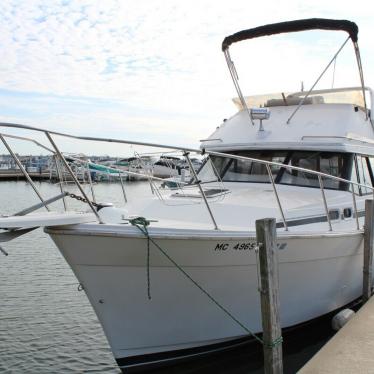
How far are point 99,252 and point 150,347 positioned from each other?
1.52 metres

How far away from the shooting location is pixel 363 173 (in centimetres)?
905

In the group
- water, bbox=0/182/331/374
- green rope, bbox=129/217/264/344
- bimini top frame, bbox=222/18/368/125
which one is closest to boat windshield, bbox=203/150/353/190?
bimini top frame, bbox=222/18/368/125

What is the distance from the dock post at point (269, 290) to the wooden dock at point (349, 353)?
43cm

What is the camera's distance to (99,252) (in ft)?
18.3

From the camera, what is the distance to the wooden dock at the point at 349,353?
5059 millimetres

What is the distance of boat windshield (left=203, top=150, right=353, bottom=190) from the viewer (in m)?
8.34

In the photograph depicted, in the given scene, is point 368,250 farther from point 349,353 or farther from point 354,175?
point 349,353

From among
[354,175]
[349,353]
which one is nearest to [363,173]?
[354,175]

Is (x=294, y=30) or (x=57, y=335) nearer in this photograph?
(x=57, y=335)

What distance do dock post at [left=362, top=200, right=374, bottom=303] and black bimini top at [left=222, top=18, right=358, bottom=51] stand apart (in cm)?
297

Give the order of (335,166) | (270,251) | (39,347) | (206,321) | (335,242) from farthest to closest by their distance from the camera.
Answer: (335,166), (39,347), (335,242), (206,321), (270,251)

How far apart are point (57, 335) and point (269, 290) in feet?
14.0

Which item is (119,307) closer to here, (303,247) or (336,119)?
(303,247)

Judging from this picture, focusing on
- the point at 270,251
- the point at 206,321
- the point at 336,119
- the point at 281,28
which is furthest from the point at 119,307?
the point at 281,28
